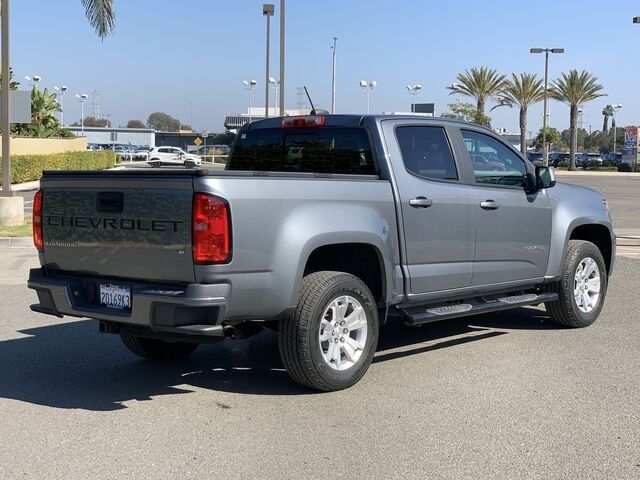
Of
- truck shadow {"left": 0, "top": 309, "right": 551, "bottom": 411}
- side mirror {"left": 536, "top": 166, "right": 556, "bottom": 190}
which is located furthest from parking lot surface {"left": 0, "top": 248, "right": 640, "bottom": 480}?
side mirror {"left": 536, "top": 166, "right": 556, "bottom": 190}

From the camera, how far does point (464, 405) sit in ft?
18.6

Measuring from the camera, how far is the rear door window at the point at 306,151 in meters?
6.62

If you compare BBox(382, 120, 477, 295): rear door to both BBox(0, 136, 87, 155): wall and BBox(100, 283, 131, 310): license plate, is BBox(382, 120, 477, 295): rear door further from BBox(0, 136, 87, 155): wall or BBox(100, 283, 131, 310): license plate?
BBox(0, 136, 87, 155): wall

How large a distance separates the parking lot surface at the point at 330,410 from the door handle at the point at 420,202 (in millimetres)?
1315

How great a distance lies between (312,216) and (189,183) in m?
0.93

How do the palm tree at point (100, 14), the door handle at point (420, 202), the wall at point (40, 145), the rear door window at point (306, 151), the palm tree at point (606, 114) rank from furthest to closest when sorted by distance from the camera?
1. the palm tree at point (606, 114)
2. the wall at point (40, 145)
3. the palm tree at point (100, 14)
4. the rear door window at point (306, 151)
5. the door handle at point (420, 202)

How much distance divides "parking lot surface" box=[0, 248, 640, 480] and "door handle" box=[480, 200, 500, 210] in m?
1.26

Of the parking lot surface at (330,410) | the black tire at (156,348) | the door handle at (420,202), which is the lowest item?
the parking lot surface at (330,410)

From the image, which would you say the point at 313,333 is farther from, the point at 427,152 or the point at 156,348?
the point at 427,152

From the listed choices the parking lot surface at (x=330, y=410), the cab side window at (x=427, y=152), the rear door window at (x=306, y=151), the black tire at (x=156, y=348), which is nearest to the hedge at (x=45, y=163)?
the rear door window at (x=306, y=151)

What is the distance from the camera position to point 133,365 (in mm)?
6824

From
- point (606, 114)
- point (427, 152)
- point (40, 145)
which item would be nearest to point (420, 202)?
point (427, 152)

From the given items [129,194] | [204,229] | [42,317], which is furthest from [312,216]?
[42,317]

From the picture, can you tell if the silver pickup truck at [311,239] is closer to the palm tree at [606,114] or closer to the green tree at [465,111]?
the green tree at [465,111]
